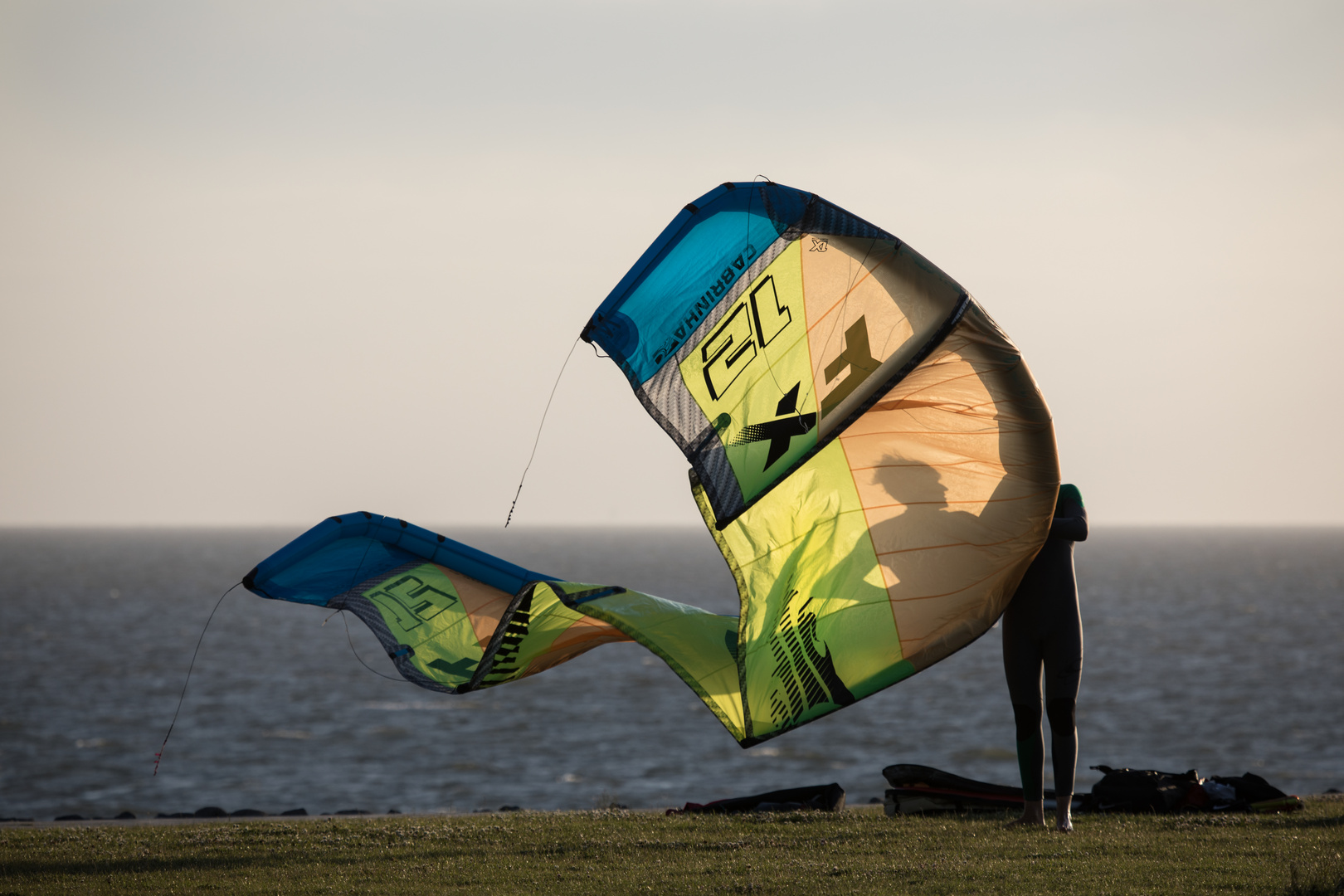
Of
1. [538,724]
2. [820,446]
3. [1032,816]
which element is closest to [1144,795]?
[1032,816]

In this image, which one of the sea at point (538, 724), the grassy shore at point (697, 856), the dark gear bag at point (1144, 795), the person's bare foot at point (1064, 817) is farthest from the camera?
the sea at point (538, 724)

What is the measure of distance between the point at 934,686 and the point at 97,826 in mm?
42042

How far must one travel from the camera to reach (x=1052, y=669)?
718 cm

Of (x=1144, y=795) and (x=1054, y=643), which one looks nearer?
(x=1054, y=643)

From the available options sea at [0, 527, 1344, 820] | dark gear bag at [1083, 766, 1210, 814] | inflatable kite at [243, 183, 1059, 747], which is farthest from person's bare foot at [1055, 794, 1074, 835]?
sea at [0, 527, 1344, 820]

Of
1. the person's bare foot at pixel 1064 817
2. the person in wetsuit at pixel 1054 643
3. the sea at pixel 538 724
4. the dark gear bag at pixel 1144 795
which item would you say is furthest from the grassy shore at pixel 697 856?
the sea at pixel 538 724

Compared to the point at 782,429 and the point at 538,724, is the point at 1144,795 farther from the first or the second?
the point at 538,724

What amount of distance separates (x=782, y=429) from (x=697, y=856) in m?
2.54

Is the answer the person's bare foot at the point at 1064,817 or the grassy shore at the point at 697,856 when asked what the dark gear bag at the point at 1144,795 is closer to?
the grassy shore at the point at 697,856

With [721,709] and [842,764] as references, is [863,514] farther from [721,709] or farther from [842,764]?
[842,764]

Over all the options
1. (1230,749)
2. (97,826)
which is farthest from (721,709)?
(1230,749)

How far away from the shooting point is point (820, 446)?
6219 millimetres

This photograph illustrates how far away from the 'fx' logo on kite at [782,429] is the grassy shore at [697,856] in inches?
87.8

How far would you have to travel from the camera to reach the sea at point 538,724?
26.8 meters
